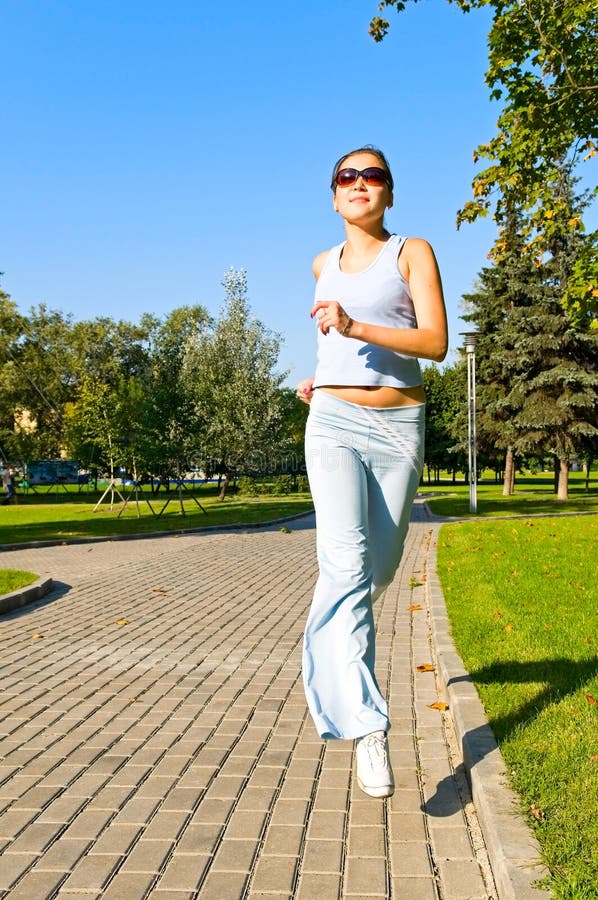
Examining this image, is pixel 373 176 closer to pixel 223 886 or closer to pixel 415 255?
pixel 415 255

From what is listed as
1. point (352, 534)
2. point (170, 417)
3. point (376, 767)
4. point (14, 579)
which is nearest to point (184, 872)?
point (376, 767)

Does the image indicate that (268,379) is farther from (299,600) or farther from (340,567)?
(340,567)

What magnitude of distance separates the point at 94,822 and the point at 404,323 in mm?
2298

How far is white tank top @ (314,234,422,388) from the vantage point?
3.42 m

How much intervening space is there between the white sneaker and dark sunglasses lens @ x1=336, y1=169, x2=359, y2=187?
7.08ft

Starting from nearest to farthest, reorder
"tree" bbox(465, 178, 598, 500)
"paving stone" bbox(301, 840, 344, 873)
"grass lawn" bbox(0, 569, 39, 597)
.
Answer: "paving stone" bbox(301, 840, 344, 873)
"grass lawn" bbox(0, 569, 39, 597)
"tree" bbox(465, 178, 598, 500)

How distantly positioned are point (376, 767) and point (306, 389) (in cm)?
152

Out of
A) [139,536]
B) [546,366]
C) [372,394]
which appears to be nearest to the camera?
[372,394]

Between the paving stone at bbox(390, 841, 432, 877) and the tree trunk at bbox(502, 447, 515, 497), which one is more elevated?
the tree trunk at bbox(502, 447, 515, 497)

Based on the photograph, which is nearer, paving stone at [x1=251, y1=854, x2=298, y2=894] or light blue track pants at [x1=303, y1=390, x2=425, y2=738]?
paving stone at [x1=251, y1=854, x2=298, y2=894]

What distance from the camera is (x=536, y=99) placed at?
13461 millimetres

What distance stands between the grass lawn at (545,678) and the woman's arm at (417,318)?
5.52 feet

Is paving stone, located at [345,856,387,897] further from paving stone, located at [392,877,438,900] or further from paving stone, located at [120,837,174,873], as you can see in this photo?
paving stone, located at [120,837,174,873]

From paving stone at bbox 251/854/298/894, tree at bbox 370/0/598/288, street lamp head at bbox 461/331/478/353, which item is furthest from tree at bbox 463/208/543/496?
paving stone at bbox 251/854/298/894
